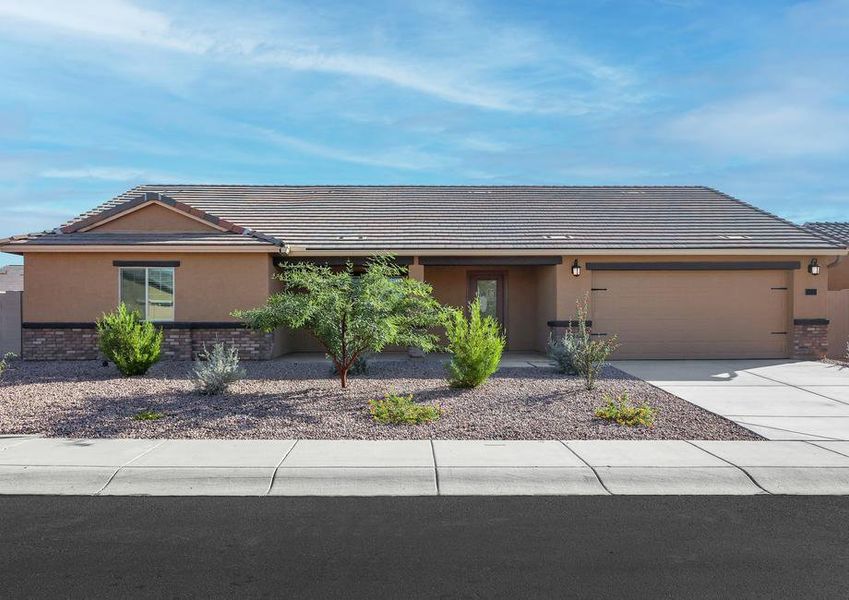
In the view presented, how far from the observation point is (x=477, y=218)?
19.9 metres

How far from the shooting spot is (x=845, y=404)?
11180 millimetres

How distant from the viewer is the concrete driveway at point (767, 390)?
9.49m

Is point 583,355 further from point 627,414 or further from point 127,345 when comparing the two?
point 127,345

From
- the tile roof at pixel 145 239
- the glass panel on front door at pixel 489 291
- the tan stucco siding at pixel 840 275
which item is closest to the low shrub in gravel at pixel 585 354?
the glass panel on front door at pixel 489 291

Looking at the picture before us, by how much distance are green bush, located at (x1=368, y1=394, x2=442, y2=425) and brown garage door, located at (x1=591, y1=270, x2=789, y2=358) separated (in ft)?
29.0

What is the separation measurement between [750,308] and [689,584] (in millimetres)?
14704

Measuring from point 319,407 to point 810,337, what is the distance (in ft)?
43.7

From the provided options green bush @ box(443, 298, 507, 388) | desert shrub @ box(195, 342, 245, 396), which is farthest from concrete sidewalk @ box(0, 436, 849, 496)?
green bush @ box(443, 298, 507, 388)

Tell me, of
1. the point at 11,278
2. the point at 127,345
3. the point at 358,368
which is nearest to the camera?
the point at 127,345

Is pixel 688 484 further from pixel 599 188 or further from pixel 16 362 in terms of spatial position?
pixel 599 188

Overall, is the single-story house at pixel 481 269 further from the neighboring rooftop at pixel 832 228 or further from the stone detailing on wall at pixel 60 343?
the neighboring rooftop at pixel 832 228

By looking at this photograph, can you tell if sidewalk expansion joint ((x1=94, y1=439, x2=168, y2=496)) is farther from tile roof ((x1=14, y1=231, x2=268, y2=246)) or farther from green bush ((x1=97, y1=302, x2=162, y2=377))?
tile roof ((x1=14, y1=231, x2=268, y2=246))

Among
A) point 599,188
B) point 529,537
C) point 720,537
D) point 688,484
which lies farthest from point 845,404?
point 599,188

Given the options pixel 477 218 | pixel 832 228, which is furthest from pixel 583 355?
pixel 832 228
